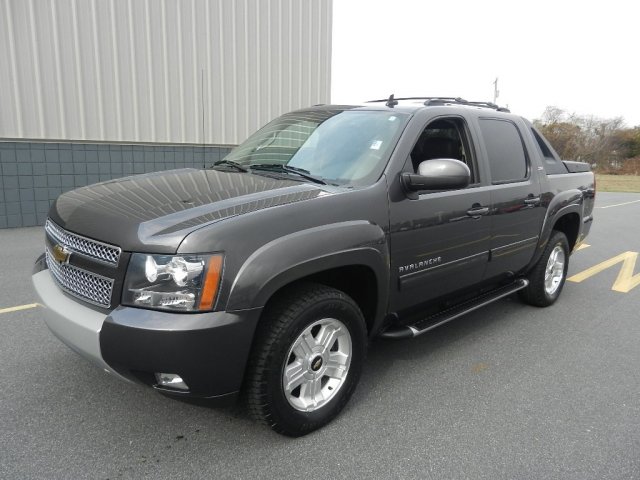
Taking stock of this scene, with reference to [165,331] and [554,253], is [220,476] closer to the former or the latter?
[165,331]

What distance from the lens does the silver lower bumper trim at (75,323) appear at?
2338mm

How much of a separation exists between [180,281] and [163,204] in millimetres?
541

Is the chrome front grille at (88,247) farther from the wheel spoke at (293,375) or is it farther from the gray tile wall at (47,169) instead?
the gray tile wall at (47,169)

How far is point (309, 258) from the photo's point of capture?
98.7 inches

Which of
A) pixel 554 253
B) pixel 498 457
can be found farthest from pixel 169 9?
pixel 498 457

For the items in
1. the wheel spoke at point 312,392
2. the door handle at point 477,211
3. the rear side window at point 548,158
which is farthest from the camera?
the rear side window at point 548,158

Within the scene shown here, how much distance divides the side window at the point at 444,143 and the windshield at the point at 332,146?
0.22 meters

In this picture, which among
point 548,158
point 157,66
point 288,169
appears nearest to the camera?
point 288,169

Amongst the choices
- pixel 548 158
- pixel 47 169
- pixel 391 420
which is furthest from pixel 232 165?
pixel 47 169

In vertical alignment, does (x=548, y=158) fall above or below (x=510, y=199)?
above

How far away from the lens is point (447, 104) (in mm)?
3902

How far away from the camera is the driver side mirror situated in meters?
3.01

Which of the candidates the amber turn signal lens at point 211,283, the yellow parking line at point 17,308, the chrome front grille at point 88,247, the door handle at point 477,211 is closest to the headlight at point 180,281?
the amber turn signal lens at point 211,283

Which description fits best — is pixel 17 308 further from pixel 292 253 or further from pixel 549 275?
pixel 549 275
